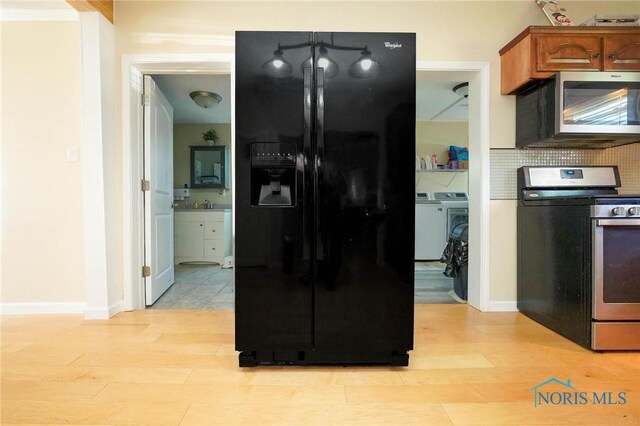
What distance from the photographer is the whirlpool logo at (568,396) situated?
4.40 ft

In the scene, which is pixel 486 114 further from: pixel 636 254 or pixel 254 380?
pixel 254 380

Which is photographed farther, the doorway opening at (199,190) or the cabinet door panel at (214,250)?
the cabinet door panel at (214,250)

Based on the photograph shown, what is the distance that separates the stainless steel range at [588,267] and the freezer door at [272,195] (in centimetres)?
163

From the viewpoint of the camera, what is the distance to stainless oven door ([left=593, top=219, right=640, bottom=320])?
1.77 metres

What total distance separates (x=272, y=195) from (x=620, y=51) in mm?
2505

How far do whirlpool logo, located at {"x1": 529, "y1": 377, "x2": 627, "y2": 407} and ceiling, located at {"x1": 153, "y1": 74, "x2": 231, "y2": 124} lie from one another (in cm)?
350

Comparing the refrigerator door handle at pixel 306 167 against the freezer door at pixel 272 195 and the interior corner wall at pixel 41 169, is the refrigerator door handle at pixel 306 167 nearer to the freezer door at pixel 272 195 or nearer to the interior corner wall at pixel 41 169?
the freezer door at pixel 272 195

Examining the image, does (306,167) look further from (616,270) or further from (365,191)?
(616,270)

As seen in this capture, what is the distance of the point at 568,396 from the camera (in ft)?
4.54

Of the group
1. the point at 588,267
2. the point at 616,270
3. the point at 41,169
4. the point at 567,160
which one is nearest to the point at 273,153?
the point at 588,267

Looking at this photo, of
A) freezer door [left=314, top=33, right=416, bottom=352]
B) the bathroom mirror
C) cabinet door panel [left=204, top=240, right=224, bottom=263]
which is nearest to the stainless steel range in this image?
freezer door [left=314, top=33, right=416, bottom=352]

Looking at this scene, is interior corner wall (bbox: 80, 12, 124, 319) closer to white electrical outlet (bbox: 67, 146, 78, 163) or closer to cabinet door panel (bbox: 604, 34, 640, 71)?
white electrical outlet (bbox: 67, 146, 78, 163)

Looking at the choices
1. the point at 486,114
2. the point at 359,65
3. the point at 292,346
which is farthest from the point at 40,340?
the point at 486,114

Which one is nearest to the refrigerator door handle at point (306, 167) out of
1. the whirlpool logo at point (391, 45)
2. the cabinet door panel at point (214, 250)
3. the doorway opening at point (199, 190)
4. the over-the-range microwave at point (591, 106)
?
the whirlpool logo at point (391, 45)
